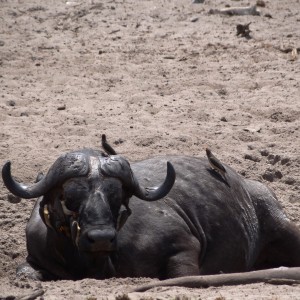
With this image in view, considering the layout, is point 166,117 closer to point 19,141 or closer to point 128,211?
point 19,141

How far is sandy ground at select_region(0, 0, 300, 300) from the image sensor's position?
35.5 feet

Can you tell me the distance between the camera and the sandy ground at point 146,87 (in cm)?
1081

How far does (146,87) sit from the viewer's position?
1267 cm

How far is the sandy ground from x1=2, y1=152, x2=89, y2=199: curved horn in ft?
1.96

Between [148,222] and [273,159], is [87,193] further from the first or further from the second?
[273,159]

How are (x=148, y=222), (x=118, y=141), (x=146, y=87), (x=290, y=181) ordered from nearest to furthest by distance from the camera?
(x=148, y=222)
(x=290, y=181)
(x=118, y=141)
(x=146, y=87)

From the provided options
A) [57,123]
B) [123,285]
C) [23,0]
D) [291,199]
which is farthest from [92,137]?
[23,0]

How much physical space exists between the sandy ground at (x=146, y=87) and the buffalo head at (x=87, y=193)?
0.49m

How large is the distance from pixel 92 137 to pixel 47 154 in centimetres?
67

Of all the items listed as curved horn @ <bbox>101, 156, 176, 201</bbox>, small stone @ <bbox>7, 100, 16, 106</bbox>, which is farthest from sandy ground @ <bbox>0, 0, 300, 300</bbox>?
curved horn @ <bbox>101, 156, 176, 201</bbox>

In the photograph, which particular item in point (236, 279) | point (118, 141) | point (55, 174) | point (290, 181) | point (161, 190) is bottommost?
point (290, 181)

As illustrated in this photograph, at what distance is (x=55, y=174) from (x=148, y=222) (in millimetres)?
940

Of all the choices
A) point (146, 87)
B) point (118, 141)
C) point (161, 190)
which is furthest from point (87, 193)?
point (146, 87)

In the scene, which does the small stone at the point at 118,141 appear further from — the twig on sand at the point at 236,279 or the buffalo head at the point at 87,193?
the twig on sand at the point at 236,279
